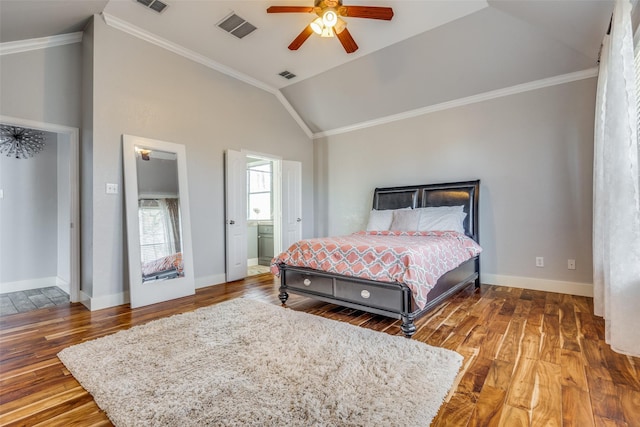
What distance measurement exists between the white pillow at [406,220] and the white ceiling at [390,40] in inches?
69.3

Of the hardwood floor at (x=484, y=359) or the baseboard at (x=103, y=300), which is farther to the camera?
the baseboard at (x=103, y=300)

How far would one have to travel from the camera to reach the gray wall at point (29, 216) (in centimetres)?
397

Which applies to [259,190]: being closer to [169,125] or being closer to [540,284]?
[169,125]

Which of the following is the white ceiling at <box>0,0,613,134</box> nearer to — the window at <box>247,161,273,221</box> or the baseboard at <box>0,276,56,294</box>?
the window at <box>247,161,273,221</box>

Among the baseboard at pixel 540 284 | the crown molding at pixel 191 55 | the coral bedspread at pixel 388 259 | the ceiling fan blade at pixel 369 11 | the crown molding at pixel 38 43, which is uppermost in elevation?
the crown molding at pixel 191 55

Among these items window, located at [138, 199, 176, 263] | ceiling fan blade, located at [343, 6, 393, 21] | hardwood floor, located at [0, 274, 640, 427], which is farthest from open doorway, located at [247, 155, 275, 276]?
ceiling fan blade, located at [343, 6, 393, 21]

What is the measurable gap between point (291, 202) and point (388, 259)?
317 cm

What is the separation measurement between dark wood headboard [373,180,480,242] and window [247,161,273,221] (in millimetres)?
2676

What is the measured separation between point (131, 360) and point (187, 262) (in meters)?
1.85

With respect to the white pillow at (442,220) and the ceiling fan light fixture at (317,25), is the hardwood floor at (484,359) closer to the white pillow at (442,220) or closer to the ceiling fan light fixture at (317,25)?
the white pillow at (442,220)

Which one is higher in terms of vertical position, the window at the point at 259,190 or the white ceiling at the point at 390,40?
the white ceiling at the point at 390,40

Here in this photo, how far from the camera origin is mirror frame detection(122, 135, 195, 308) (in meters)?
3.31

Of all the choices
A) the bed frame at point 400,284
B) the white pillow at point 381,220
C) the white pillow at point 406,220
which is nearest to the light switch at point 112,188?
the bed frame at point 400,284

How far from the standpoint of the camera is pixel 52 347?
90.6 inches
